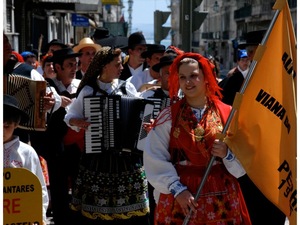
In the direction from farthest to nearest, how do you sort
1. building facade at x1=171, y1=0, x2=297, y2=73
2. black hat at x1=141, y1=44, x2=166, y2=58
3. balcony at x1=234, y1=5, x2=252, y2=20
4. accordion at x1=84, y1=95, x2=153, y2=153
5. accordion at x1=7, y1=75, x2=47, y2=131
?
1. balcony at x1=234, y1=5, x2=252, y2=20
2. building facade at x1=171, y1=0, x2=297, y2=73
3. black hat at x1=141, y1=44, x2=166, y2=58
4. accordion at x1=84, y1=95, x2=153, y2=153
5. accordion at x1=7, y1=75, x2=47, y2=131

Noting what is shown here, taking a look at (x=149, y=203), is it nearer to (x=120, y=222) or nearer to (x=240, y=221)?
(x=120, y=222)

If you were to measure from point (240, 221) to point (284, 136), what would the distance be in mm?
604

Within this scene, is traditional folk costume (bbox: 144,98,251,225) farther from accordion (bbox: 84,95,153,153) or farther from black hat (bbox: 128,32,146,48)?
black hat (bbox: 128,32,146,48)

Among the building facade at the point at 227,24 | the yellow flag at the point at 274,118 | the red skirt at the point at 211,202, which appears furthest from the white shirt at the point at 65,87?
the building facade at the point at 227,24

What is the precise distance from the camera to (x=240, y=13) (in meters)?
88.6

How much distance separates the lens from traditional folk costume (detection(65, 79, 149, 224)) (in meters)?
6.54

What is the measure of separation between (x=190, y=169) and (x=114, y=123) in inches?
70.8

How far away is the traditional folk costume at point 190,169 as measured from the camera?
4742 millimetres

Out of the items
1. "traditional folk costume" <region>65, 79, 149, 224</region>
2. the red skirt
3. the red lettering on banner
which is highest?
the red lettering on banner

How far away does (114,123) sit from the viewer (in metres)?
6.49

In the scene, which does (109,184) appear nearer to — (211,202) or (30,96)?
(30,96)

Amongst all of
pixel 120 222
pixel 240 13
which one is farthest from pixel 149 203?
pixel 240 13

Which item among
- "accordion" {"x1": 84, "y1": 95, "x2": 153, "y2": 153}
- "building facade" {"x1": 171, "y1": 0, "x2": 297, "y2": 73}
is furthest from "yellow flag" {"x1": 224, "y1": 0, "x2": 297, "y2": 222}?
"building facade" {"x1": 171, "y1": 0, "x2": 297, "y2": 73}

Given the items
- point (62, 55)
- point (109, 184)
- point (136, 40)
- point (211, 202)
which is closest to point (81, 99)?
point (109, 184)
